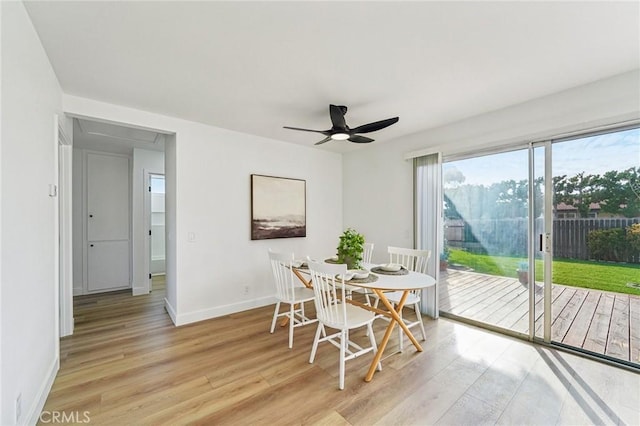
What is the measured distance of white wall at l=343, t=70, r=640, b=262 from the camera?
2.38 metres

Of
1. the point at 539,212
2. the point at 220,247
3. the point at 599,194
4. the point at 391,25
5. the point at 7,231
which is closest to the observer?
the point at 7,231

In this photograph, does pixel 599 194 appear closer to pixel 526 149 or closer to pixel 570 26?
pixel 526 149

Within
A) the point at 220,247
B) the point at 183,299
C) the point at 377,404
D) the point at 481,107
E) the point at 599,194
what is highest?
the point at 481,107

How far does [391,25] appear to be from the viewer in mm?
1722

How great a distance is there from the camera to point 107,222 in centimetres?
491

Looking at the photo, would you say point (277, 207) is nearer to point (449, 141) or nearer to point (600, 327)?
point (449, 141)

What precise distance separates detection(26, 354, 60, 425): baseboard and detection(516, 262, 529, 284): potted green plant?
4.16 metres

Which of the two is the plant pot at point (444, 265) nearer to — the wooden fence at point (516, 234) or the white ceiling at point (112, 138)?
the wooden fence at point (516, 234)

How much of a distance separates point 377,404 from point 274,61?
263cm

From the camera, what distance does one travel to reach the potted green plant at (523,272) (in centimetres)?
294

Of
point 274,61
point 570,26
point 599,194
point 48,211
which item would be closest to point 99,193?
point 48,211

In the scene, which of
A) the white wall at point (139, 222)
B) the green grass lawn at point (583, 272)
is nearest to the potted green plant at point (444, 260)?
the green grass lawn at point (583, 272)

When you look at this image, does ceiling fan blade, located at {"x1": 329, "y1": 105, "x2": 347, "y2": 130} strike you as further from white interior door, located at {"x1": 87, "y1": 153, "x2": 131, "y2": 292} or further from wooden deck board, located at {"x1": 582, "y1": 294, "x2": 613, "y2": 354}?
white interior door, located at {"x1": 87, "y1": 153, "x2": 131, "y2": 292}

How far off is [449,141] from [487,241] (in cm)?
131
